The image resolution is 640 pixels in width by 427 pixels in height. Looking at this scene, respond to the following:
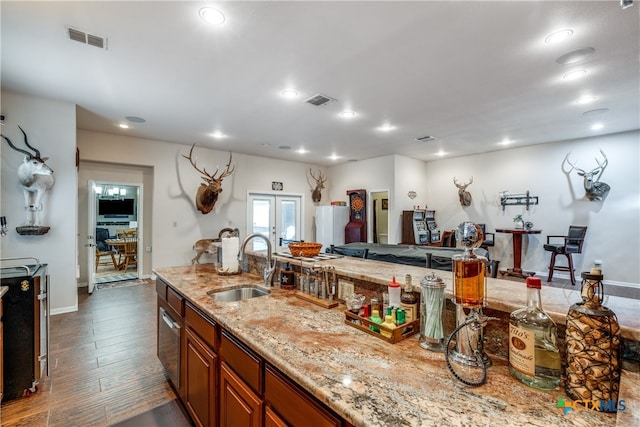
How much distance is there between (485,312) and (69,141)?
214 inches

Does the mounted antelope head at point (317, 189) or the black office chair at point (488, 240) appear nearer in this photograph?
the black office chair at point (488, 240)

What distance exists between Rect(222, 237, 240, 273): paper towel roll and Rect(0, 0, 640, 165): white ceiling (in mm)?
1830

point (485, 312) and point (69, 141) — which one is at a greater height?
point (69, 141)

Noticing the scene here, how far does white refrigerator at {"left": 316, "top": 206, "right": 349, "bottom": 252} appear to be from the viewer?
795cm

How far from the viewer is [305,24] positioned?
7.76ft

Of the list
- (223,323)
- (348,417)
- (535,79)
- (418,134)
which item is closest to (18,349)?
(223,323)

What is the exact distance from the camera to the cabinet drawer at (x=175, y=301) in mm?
2009

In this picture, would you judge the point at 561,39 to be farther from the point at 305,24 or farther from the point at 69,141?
the point at 69,141

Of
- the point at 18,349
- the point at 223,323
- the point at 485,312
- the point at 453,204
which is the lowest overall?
the point at 18,349

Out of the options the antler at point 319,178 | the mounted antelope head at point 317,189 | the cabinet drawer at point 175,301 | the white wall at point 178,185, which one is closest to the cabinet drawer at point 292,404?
the cabinet drawer at point 175,301

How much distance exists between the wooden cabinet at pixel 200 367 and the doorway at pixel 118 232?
5.17m

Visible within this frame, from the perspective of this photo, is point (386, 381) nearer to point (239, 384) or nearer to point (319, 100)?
point (239, 384)

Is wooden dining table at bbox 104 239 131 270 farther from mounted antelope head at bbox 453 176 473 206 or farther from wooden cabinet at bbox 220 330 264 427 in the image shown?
mounted antelope head at bbox 453 176 473 206

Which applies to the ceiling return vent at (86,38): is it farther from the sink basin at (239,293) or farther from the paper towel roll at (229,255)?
the sink basin at (239,293)
